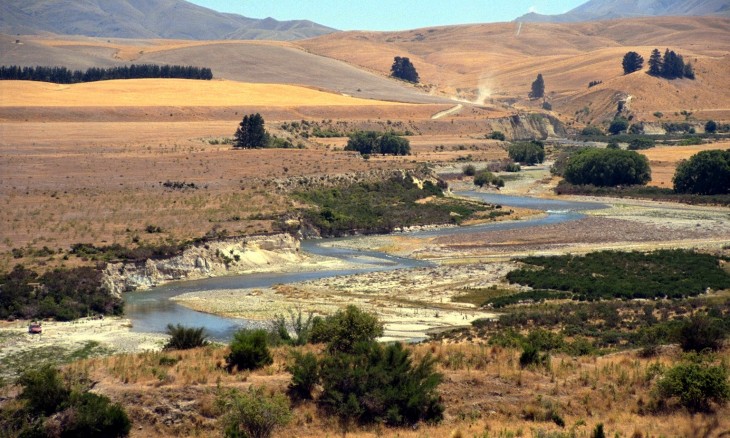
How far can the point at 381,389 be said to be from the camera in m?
25.6

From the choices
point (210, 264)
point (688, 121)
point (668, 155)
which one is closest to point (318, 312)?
point (210, 264)

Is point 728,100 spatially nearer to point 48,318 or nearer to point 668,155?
point 668,155

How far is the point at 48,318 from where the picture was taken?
43.5 m

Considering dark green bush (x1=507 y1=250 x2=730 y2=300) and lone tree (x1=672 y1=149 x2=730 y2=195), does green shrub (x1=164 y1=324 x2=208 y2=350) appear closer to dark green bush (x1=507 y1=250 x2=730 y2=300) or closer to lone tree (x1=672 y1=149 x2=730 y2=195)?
dark green bush (x1=507 y1=250 x2=730 y2=300)

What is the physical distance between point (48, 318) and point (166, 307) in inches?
234

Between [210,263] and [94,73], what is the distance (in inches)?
4377

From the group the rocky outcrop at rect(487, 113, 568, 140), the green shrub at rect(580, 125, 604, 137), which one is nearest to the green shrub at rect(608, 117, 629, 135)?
the green shrub at rect(580, 125, 604, 137)

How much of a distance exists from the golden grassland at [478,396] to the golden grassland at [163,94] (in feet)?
330

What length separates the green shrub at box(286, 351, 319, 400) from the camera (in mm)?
26000

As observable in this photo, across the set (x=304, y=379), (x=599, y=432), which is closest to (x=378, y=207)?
(x=304, y=379)

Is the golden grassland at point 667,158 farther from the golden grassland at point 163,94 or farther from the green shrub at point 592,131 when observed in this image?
Answer: the golden grassland at point 163,94

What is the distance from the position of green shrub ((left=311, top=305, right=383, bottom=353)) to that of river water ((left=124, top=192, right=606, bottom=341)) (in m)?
9.60

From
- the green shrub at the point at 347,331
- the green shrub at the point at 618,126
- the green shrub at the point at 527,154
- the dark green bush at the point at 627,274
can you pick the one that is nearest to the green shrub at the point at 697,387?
the green shrub at the point at 347,331

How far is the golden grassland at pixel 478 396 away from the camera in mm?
24547
